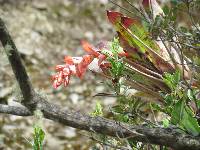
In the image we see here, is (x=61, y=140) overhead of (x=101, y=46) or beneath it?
beneath

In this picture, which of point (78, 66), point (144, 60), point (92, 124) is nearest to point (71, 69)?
point (78, 66)

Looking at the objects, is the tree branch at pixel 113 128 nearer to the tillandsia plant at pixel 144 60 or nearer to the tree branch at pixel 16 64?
the tree branch at pixel 16 64

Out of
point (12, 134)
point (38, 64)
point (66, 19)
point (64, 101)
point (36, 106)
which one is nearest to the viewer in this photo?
point (36, 106)

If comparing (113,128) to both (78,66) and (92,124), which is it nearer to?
(92,124)

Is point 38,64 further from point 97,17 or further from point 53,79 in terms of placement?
point 53,79

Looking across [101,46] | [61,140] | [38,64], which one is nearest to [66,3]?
[38,64]

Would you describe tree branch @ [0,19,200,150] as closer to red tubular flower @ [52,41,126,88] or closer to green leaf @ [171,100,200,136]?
green leaf @ [171,100,200,136]

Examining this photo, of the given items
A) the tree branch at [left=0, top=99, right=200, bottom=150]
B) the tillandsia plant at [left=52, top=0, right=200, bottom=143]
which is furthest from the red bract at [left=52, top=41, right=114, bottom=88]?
the tree branch at [left=0, top=99, right=200, bottom=150]

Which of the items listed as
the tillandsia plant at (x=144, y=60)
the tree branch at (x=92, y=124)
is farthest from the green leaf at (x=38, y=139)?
the tillandsia plant at (x=144, y=60)
